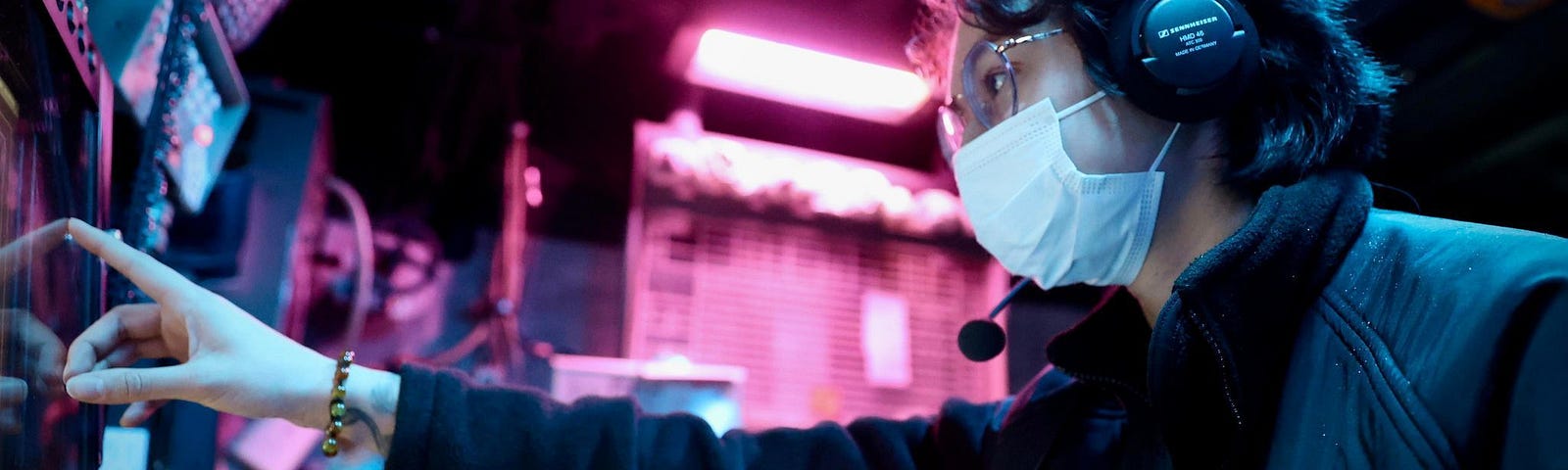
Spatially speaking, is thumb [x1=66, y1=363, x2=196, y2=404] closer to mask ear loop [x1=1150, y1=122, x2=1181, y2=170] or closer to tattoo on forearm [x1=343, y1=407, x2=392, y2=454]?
tattoo on forearm [x1=343, y1=407, x2=392, y2=454]

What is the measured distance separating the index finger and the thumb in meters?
0.08

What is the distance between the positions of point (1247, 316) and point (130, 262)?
1.00m

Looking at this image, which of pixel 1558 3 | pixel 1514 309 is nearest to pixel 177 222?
pixel 1514 309

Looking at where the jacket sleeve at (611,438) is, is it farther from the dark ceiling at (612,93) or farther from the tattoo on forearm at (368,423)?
the dark ceiling at (612,93)

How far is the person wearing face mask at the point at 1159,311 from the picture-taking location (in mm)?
731

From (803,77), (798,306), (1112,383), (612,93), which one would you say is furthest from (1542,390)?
(612,93)

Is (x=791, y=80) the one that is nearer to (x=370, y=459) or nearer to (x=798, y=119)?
(x=798, y=119)

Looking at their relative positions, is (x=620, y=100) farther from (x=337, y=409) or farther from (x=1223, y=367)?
(x=1223, y=367)

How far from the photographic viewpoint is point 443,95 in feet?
10.1

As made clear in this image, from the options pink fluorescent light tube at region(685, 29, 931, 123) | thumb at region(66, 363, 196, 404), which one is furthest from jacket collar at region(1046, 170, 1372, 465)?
pink fluorescent light tube at region(685, 29, 931, 123)

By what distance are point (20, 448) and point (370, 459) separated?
1.51 feet

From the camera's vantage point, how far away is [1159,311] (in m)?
1.13

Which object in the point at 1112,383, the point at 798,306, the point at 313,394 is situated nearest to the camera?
the point at 313,394

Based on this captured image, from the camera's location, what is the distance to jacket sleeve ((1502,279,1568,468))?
2.00 feet
